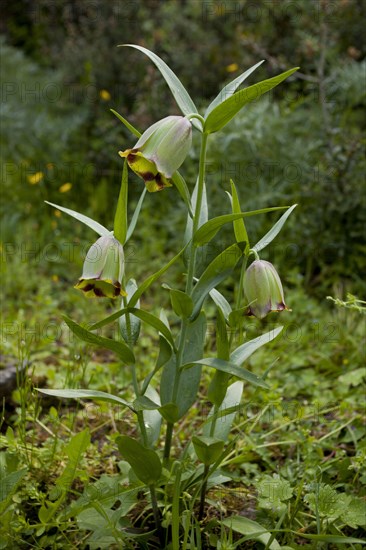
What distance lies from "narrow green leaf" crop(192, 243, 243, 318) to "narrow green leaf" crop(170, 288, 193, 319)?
2cm

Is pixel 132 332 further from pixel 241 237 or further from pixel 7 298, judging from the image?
pixel 7 298

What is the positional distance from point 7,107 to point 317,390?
2.64 meters

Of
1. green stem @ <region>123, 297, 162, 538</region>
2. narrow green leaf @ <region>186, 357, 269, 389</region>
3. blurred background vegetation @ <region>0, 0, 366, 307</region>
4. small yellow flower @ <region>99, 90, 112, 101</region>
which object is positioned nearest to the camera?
narrow green leaf @ <region>186, 357, 269, 389</region>

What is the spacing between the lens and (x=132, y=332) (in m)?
1.39

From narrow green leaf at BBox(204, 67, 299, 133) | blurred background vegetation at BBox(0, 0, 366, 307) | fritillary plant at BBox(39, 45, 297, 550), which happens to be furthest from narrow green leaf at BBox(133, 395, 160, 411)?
blurred background vegetation at BBox(0, 0, 366, 307)

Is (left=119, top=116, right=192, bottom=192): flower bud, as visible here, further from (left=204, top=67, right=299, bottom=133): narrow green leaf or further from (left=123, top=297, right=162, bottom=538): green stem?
(left=123, top=297, right=162, bottom=538): green stem

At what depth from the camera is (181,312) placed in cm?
130

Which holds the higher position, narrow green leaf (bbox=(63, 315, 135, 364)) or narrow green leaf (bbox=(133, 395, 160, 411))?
narrow green leaf (bbox=(63, 315, 135, 364))

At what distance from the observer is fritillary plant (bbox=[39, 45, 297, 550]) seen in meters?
1.17

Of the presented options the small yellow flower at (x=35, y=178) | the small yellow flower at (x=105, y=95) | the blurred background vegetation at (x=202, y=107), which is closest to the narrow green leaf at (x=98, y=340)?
the blurred background vegetation at (x=202, y=107)

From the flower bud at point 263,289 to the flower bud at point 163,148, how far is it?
0.25 m

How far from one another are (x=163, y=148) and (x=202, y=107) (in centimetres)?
270

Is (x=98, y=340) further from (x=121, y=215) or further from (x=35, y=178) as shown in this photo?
(x=35, y=178)

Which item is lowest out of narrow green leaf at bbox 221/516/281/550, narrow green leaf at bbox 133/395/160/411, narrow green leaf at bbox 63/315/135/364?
narrow green leaf at bbox 221/516/281/550
